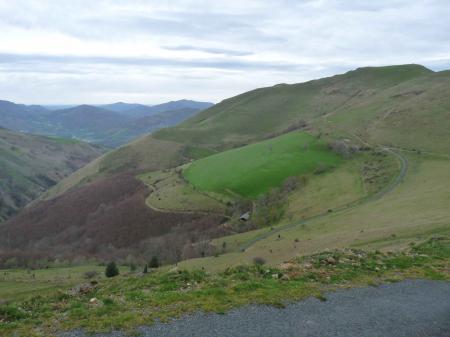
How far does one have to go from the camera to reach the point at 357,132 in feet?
412

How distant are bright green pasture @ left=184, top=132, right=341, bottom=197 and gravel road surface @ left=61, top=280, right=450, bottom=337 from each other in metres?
76.5

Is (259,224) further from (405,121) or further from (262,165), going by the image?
(405,121)

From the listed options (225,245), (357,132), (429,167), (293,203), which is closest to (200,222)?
(293,203)

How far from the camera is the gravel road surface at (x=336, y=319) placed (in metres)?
15.3

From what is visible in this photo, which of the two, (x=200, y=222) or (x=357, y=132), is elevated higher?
(x=357, y=132)

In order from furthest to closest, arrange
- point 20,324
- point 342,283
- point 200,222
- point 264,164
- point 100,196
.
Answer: point 100,196
point 264,164
point 200,222
point 342,283
point 20,324

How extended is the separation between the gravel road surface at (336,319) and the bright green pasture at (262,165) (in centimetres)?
7650

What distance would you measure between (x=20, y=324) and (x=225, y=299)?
7.74 meters

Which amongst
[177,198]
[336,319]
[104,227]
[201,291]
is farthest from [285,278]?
[104,227]

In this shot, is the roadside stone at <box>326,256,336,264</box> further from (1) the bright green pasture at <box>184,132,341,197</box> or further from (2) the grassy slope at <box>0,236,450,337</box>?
(1) the bright green pasture at <box>184,132,341,197</box>

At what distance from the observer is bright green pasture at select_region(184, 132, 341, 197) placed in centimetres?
10012

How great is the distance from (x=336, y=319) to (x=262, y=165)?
91724mm

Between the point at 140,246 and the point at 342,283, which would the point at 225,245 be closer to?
the point at 140,246

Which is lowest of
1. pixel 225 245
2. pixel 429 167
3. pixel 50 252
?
pixel 50 252
